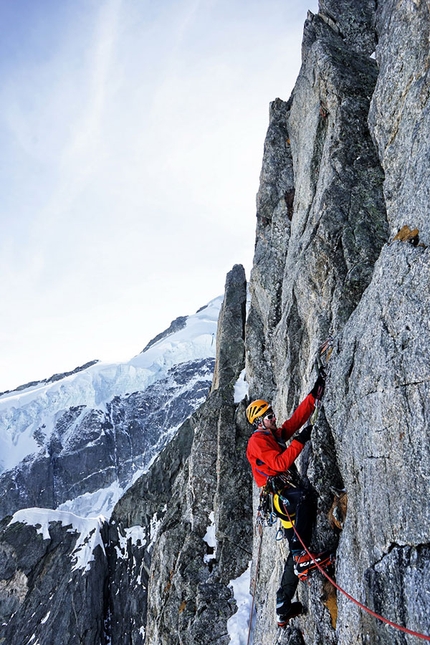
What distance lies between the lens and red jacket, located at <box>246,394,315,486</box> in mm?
7324

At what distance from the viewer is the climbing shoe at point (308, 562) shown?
700cm

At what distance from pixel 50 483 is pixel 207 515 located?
13813 centimetres

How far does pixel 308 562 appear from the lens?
282 inches

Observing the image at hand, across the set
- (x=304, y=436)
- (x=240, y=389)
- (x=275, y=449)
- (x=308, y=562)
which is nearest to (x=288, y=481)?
(x=275, y=449)

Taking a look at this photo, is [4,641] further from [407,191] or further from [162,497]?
[407,191]

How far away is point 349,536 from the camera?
20.9 ft

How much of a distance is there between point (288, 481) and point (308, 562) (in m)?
1.36

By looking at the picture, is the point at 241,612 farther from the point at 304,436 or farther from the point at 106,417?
the point at 106,417

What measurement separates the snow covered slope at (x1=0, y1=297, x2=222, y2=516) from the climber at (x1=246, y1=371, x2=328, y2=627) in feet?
446

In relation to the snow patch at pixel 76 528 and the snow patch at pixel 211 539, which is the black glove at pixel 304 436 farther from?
the snow patch at pixel 76 528

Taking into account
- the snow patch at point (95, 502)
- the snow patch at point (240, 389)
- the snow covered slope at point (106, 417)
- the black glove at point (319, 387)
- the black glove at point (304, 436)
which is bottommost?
the snow patch at point (95, 502)

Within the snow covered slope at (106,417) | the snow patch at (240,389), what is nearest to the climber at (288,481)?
the snow patch at (240,389)

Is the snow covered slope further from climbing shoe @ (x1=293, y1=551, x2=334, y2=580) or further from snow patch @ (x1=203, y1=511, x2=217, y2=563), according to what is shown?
climbing shoe @ (x1=293, y1=551, x2=334, y2=580)

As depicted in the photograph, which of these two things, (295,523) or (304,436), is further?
(304,436)
